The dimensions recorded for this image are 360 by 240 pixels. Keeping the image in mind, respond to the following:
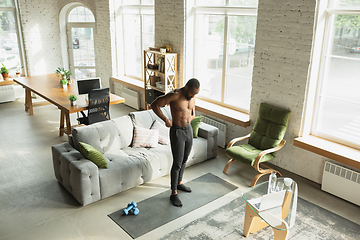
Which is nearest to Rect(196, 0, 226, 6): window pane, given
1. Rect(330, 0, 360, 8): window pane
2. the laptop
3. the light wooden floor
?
Rect(330, 0, 360, 8): window pane

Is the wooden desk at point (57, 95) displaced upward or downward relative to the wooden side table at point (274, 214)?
upward

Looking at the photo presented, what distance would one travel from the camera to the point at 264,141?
523 cm

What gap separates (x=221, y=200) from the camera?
4.57m

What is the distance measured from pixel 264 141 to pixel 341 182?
4.14ft

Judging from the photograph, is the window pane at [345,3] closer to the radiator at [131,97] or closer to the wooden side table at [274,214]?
the wooden side table at [274,214]

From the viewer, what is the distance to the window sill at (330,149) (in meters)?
4.40

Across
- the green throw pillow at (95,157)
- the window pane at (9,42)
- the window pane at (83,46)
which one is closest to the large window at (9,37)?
the window pane at (9,42)

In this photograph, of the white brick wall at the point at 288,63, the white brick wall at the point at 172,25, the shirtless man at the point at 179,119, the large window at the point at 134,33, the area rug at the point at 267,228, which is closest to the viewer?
the area rug at the point at 267,228

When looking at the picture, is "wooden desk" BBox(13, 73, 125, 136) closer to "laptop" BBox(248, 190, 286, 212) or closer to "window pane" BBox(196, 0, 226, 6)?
"window pane" BBox(196, 0, 226, 6)

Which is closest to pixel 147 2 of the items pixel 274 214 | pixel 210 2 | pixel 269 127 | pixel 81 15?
pixel 210 2

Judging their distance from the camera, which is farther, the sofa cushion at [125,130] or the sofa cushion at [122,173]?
the sofa cushion at [125,130]

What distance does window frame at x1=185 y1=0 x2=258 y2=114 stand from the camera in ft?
19.2

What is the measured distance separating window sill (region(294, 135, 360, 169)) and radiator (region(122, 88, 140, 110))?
4780mm

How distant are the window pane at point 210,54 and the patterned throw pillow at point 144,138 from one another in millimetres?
2034
